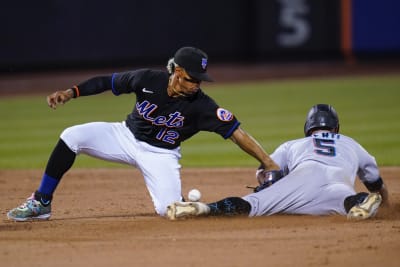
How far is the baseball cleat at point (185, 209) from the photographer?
18.7 ft

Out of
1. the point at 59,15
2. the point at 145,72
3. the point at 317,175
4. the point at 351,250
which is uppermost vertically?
the point at 59,15

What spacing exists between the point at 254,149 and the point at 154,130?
0.84 m

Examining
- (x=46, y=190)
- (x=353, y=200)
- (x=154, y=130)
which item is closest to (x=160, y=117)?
(x=154, y=130)

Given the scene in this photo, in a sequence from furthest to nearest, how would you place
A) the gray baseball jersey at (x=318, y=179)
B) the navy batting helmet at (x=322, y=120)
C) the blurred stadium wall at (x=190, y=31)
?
the blurred stadium wall at (x=190, y=31) → the navy batting helmet at (x=322, y=120) → the gray baseball jersey at (x=318, y=179)

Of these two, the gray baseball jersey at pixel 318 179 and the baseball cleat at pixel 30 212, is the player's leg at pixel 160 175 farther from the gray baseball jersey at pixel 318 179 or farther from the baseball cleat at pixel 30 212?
the baseball cleat at pixel 30 212

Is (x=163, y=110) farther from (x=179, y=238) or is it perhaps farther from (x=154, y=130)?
(x=179, y=238)

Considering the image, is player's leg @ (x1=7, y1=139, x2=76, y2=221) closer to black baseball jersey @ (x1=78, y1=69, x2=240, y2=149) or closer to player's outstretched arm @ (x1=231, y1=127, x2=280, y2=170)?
black baseball jersey @ (x1=78, y1=69, x2=240, y2=149)

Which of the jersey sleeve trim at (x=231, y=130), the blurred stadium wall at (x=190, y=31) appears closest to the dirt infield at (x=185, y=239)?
the jersey sleeve trim at (x=231, y=130)

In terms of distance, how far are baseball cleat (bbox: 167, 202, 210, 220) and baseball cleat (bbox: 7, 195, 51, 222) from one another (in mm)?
1014

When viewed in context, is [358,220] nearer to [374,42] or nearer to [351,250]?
[351,250]

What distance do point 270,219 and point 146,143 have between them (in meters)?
1.15

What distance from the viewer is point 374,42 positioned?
1933 centimetres

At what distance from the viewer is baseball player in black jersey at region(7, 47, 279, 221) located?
19.2 ft

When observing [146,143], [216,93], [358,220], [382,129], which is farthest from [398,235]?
[216,93]
